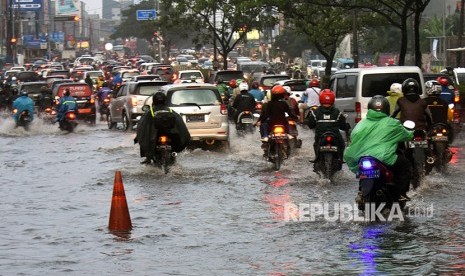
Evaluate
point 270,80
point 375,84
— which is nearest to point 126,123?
point 270,80

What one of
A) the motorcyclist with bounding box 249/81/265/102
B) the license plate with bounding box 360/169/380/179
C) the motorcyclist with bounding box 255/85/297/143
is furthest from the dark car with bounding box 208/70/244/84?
the license plate with bounding box 360/169/380/179

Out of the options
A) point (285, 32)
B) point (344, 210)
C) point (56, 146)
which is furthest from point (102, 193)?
point (285, 32)

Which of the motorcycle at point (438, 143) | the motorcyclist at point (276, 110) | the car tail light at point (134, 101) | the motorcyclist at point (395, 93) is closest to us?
the motorcyclist at point (395, 93)

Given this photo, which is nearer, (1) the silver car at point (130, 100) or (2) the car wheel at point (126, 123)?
(1) the silver car at point (130, 100)

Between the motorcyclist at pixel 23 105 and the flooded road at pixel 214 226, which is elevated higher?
the flooded road at pixel 214 226

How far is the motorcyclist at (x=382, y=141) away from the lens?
1353 centimetres

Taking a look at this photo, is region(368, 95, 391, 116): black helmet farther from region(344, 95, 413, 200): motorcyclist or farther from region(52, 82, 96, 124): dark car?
region(52, 82, 96, 124): dark car

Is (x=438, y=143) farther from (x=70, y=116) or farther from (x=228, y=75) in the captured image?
(x=228, y=75)

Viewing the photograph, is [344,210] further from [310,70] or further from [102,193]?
[310,70]

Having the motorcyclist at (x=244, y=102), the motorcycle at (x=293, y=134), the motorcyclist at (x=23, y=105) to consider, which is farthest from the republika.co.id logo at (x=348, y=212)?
the motorcyclist at (x=23, y=105)

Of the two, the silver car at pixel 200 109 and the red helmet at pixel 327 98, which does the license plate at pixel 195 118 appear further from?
the red helmet at pixel 327 98

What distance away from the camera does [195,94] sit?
27.8 metres

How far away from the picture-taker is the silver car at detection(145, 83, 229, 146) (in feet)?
90.0

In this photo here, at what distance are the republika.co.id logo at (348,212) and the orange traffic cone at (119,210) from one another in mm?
1964
